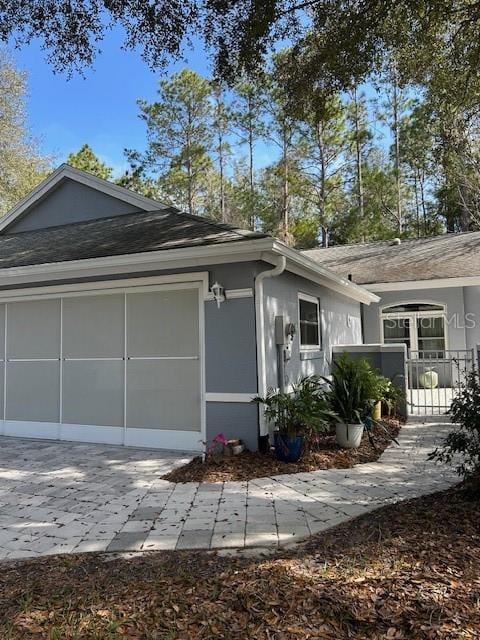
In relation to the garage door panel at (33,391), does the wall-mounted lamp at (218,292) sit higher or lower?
higher

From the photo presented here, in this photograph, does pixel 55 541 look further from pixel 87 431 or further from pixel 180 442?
pixel 87 431

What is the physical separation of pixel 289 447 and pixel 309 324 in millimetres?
2918

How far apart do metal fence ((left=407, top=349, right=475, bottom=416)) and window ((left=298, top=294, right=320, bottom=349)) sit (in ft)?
7.08

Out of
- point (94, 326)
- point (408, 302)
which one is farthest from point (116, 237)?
point (408, 302)

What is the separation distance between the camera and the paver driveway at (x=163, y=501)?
3566mm

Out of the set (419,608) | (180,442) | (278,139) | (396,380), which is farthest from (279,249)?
(278,139)

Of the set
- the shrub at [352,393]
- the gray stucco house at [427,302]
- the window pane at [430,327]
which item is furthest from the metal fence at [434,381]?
the shrub at [352,393]

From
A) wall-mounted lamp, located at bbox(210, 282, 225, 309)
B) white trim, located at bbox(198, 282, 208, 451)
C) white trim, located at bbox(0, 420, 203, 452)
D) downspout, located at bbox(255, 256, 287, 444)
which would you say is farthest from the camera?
white trim, located at bbox(0, 420, 203, 452)

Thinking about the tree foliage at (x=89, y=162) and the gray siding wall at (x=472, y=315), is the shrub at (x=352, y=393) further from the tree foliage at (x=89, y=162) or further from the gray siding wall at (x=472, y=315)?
the tree foliage at (x=89, y=162)

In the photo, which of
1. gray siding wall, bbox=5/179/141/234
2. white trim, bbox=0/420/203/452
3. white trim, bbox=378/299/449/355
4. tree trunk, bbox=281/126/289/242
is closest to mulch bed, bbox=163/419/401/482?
white trim, bbox=0/420/203/452

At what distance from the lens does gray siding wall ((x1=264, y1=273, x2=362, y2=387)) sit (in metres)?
6.05

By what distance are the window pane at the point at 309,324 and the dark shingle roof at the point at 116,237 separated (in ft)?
6.58

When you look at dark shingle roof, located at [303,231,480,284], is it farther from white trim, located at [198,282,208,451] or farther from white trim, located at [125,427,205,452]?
white trim, located at [125,427,205,452]

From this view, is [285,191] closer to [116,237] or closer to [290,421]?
[116,237]
